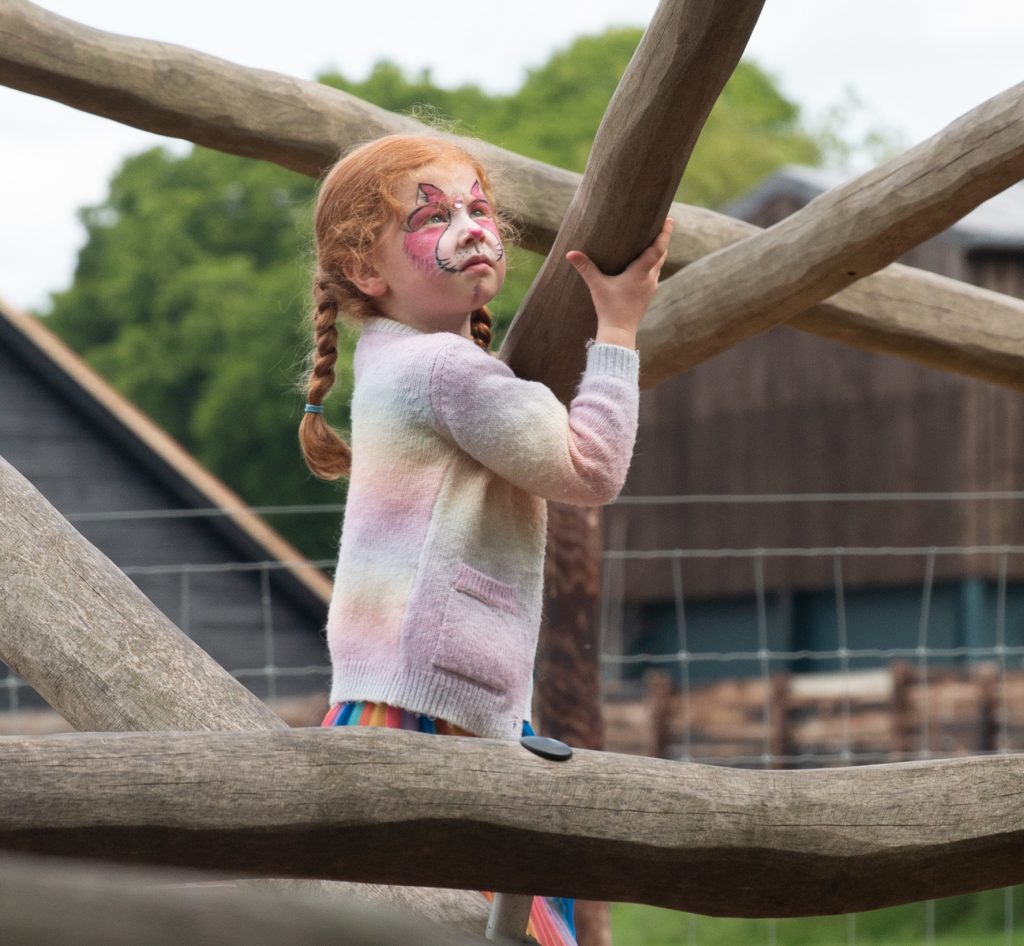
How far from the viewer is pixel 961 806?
1.74 meters

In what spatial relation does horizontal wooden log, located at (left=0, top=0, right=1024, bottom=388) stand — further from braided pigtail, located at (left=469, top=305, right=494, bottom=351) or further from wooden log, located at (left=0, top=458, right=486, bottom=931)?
wooden log, located at (left=0, top=458, right=486, bottom=931)

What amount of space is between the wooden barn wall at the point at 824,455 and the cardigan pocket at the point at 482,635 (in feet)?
60.8

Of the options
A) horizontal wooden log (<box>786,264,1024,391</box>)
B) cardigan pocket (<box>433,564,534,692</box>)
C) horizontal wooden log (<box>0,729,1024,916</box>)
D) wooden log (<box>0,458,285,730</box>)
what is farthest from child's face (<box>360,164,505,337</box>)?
horizontal wooden log (<box>786,264,1024,391</box>)

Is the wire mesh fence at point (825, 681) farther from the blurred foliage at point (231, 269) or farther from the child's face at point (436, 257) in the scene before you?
the blurred foliage at point (231, 269)

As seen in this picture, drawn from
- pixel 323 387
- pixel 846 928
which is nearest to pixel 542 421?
pixel 323 387

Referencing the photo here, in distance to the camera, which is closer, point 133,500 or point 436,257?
point 436,257

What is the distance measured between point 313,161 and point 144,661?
1.36m

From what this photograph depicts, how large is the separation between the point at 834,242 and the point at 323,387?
1.07 metres

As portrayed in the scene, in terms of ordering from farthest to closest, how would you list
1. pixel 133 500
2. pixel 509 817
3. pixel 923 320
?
pixel 133 500
pixel 923 320
pixel 509 817

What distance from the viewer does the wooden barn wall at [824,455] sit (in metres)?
20.7

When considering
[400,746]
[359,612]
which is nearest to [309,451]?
[359,612]

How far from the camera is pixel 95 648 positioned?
213 cm

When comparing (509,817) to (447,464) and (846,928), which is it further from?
(846,928)

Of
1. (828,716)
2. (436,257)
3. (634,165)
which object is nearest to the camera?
(634,165)
